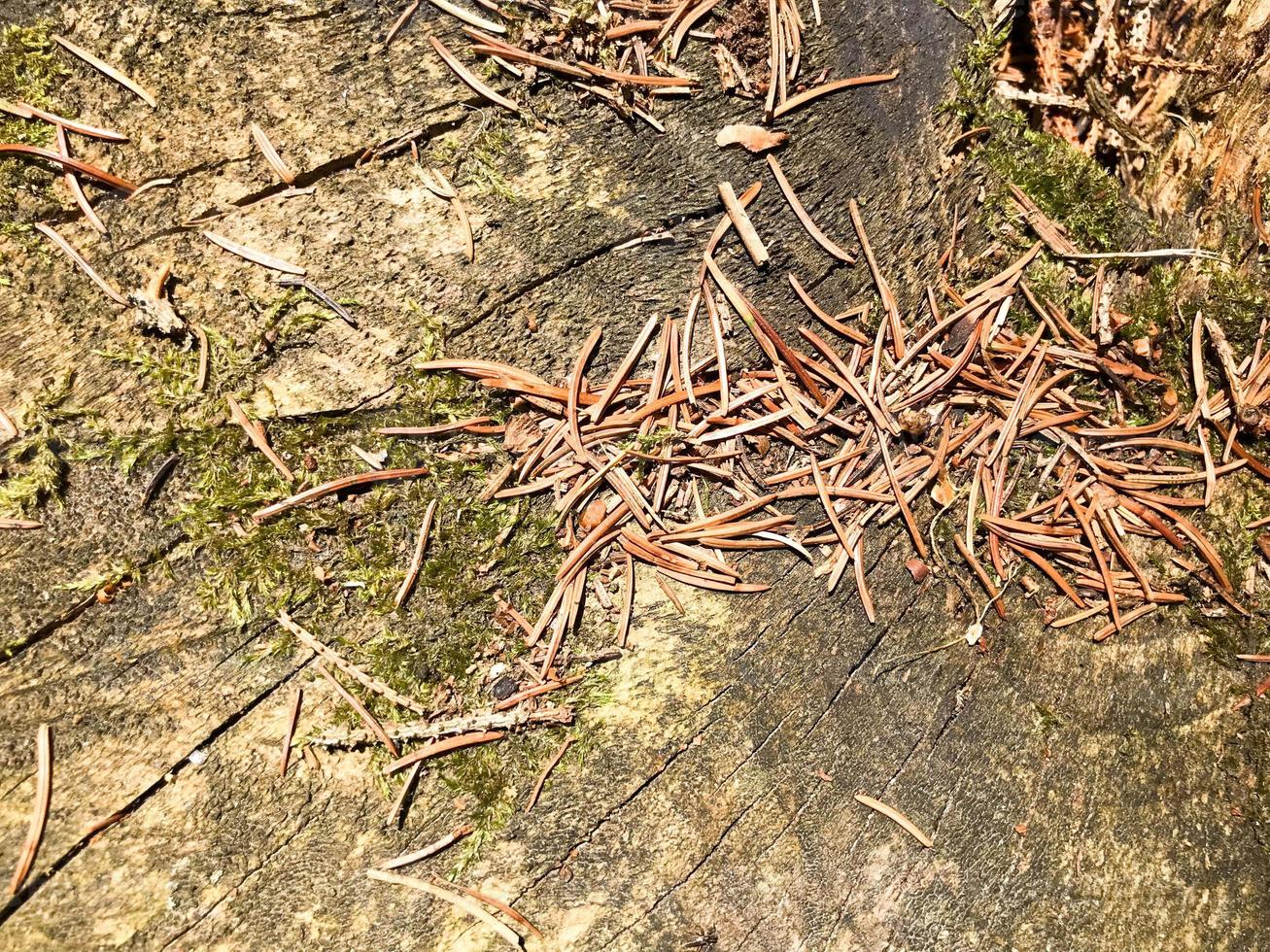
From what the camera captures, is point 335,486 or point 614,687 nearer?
point 335,486

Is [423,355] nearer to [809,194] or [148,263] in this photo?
[148,263]

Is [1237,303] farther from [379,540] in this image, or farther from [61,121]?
[61,121]

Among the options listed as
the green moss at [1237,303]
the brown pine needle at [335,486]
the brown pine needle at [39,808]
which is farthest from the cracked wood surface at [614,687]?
the green moss at [1237,303]

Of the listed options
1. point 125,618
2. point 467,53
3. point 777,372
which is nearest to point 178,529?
point 125,618

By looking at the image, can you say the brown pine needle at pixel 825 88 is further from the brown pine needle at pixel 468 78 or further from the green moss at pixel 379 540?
the green moss at pixel 379 540

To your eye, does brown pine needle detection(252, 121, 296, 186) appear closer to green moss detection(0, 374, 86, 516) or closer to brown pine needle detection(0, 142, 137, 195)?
brown pine needle detection(0, 142, 137, 195)

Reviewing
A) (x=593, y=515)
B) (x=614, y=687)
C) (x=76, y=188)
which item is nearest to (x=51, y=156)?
(x=76, y=188)
